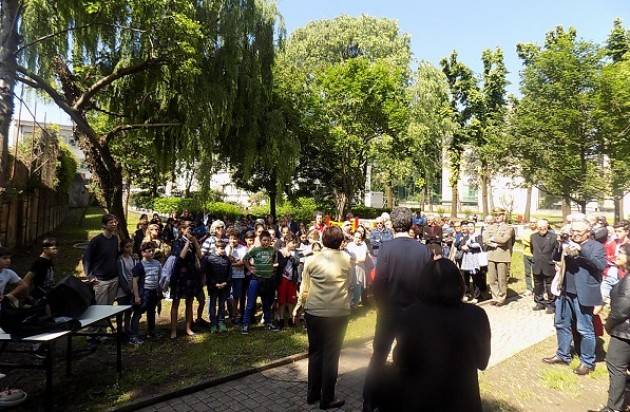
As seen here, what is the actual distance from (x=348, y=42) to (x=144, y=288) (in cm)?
3232

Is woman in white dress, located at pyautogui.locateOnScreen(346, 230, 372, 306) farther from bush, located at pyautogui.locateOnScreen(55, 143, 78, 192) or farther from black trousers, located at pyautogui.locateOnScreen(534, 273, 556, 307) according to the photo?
bush, located at pyautogui.locateOnScreen(55, 143, 78, 192)

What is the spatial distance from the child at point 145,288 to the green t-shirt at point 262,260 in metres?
1.47

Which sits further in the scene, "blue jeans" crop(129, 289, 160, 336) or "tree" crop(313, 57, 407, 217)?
"tree" crop(313, 57, 407, 217)

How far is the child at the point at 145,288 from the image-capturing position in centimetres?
614

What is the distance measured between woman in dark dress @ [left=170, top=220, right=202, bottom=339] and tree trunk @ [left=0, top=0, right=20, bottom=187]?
293cm

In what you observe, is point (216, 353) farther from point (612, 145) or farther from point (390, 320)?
point (612, 145)

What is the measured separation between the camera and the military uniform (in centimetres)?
848

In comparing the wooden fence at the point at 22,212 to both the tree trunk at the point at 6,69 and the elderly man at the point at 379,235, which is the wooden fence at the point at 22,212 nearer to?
the tree trunk at the point at 6,69

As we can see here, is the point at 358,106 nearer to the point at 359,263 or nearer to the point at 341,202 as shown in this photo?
the point at 341,202

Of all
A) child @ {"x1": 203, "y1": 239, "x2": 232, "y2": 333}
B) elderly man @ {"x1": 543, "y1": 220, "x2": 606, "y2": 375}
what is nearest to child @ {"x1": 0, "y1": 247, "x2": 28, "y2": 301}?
child @ {"x1": 203, "y1": 239, "x2": 232, "y2": 333}

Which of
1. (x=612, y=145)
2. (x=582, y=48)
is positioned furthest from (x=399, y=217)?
(x=582, y=48)

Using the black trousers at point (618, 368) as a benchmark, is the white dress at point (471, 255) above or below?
above

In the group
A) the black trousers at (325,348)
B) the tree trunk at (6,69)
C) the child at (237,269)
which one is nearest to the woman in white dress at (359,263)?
the child at (237,269)

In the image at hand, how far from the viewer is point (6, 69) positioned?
240 inches
